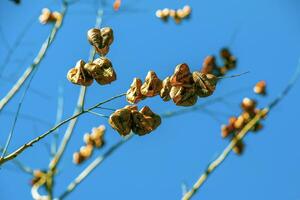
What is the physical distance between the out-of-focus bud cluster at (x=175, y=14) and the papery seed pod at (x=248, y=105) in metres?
1.24

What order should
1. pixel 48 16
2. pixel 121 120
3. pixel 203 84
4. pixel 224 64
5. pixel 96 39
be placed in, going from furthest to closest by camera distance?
1. pixel 224 64
2. pixel 48 16
3. pixel 96 39
4. pixel 121 120
5. pixel 203 84

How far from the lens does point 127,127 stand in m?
2.37

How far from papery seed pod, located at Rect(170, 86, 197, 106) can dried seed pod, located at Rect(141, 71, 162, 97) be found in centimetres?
8

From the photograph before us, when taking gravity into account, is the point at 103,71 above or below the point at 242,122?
above

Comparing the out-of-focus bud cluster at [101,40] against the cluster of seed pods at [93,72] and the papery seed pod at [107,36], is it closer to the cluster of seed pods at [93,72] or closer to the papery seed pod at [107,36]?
the papery seed pod at [107,36]

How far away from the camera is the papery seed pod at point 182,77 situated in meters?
2.22

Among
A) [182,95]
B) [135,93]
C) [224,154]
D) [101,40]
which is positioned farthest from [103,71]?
[224,154]

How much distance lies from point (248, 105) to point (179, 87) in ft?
9.95

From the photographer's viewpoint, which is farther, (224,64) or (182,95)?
(224,64)

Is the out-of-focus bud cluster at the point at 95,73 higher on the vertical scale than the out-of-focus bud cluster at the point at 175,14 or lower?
lower

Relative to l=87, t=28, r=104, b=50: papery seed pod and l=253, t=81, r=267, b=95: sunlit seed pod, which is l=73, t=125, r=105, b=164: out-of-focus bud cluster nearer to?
l=253, t=81, r=267, b=95: sunlit seed pod

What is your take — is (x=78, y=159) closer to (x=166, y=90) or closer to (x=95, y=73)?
(x=95, y=73)

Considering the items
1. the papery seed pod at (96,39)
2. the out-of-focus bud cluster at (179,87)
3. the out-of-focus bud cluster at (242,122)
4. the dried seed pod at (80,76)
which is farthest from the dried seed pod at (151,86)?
the out-of-focus bud cluster at (242,122)

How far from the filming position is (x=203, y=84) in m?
2.23
